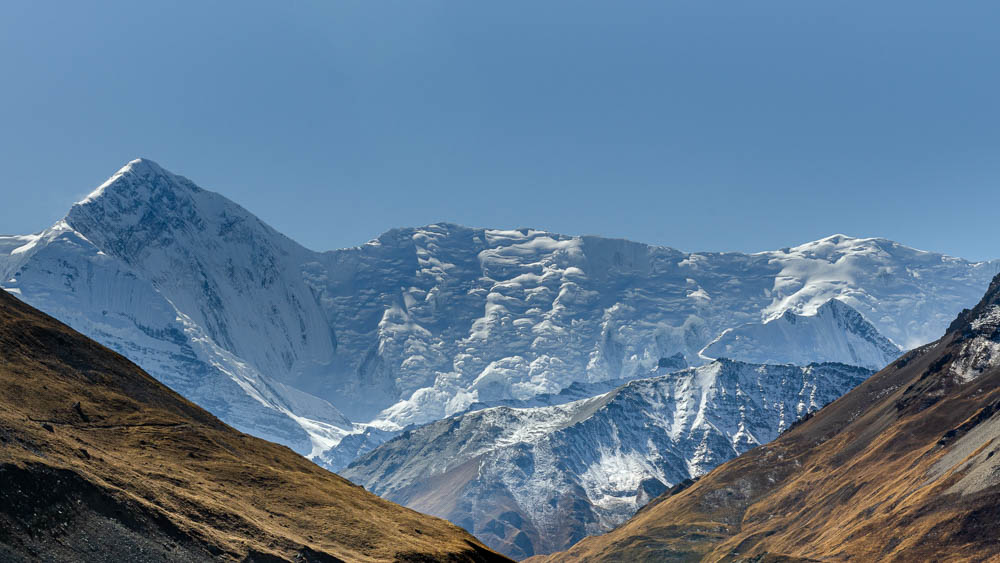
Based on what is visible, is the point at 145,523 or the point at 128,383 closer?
the point at 145,523

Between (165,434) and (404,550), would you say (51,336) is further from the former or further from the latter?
(404,550)

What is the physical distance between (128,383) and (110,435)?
95.5 ft

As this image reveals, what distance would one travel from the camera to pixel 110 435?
121 metres

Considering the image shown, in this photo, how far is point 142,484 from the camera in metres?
99.4

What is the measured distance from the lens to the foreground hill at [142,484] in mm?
83188

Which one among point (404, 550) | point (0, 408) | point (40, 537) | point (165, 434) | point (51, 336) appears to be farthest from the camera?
point (51, 336)

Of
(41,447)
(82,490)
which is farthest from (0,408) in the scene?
(82,490)

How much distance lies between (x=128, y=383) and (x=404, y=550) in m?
61.3

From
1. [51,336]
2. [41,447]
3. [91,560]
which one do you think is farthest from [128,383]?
[91,560]

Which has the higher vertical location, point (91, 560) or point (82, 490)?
point (82, 490)

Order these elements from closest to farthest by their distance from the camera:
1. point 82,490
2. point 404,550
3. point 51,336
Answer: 1. point 82,490
2. point 404,550
3. point 51,336

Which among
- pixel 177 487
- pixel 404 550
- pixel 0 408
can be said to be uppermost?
pixel 0 408

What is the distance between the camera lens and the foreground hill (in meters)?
83.2

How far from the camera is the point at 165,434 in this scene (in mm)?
132375
